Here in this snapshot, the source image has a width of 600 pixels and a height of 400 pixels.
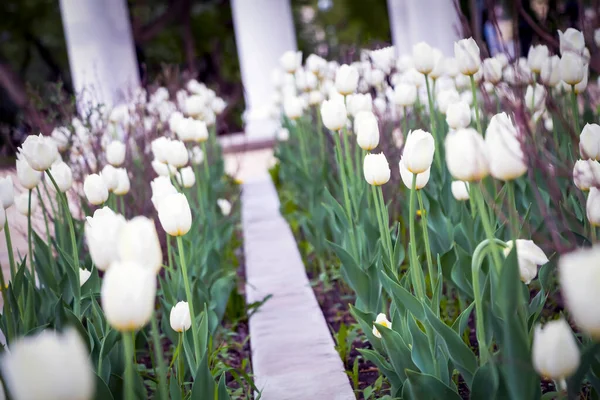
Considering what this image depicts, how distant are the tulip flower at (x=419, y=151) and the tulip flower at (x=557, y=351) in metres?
0.59

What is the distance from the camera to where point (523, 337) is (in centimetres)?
121

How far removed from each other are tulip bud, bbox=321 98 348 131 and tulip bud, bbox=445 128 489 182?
37.9 inches

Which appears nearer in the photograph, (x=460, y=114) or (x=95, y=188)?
(x=95, y=188)

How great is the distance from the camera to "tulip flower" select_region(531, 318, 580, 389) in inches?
40.2

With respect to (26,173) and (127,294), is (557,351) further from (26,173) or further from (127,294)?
(26,173)

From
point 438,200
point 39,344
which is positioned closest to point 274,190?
point 438,200

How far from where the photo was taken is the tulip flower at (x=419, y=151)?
1.54 metres

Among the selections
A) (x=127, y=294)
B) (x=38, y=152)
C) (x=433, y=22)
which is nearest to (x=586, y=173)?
(x=127, y=294)

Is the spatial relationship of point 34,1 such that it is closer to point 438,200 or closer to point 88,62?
point 88,62

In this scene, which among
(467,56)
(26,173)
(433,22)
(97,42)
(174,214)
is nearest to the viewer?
(174,214)

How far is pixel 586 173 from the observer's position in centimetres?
160

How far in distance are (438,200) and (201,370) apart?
4.70 feet

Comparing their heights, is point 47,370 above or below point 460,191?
above

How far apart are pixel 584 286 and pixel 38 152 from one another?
139 cm
